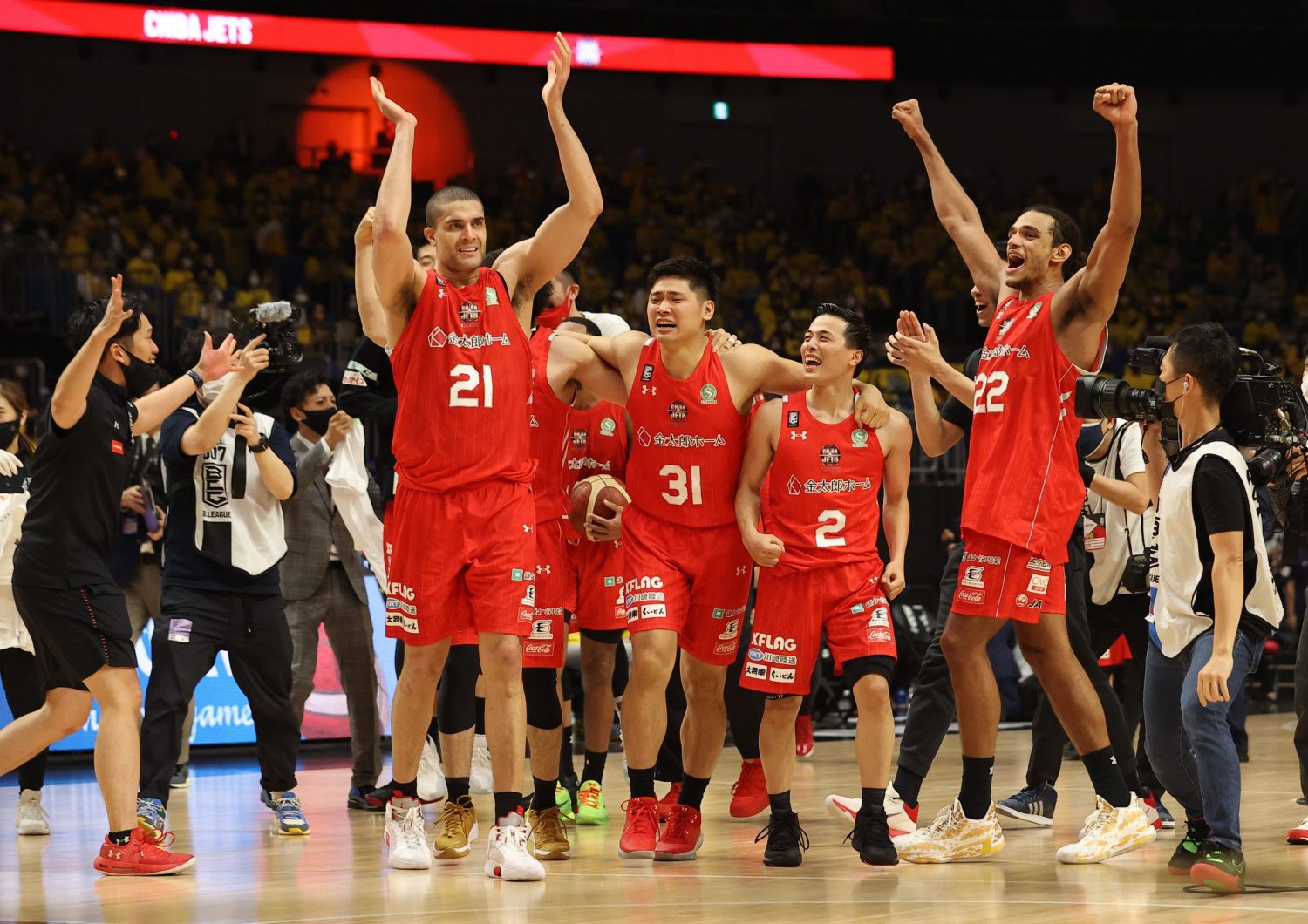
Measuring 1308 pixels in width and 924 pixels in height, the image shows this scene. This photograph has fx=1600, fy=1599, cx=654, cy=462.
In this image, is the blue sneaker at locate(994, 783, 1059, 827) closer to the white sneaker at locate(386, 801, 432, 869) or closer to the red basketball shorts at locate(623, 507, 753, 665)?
the red basketball shorts at locate(623, 507, 753, 665)

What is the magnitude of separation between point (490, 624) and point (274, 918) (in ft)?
4.29

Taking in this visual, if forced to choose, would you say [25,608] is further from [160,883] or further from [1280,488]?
[1280,488]

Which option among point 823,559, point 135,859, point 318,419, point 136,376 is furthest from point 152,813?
point 823,559

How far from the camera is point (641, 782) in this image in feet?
20.7

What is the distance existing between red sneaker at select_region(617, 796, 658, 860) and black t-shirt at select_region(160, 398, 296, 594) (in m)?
2.11

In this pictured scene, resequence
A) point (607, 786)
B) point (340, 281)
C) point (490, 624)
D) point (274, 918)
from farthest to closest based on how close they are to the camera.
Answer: point (340, 281) < point (607, 786) < point (490, 624) < point (274, 918)

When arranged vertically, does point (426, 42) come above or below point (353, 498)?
above

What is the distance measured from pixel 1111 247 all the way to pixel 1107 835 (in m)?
2.20

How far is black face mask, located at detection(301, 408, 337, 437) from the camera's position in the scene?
862 cm

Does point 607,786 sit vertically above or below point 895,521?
below

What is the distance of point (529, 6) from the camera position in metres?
23.1

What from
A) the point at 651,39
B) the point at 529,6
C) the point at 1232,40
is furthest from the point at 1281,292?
the point at 529,6

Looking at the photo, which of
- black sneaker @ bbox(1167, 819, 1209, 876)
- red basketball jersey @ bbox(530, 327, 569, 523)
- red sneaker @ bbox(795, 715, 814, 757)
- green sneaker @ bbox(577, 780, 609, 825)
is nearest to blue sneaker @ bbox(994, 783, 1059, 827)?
black sneaker @ bbox(1167, 819, 1209, 876)

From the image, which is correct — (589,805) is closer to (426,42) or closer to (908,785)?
(908,785)
